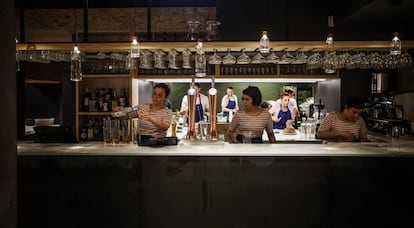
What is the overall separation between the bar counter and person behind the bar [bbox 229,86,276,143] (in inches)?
34.1

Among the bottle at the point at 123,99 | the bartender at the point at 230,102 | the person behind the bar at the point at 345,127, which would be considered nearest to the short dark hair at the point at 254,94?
the person behind the bar at the point at 345,127

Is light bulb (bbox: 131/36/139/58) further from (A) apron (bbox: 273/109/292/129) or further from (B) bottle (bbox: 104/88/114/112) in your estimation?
(A) apron (bbox: 273/109/292/129)

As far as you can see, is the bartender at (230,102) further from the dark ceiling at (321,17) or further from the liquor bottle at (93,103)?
the dark ceiling at (321,17)

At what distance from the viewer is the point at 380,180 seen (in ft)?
12.4

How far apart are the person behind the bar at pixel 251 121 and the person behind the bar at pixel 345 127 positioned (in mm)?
656

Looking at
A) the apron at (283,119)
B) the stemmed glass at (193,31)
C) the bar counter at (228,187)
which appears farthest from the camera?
the apron at (283,119)

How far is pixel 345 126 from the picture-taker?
16.2 ft

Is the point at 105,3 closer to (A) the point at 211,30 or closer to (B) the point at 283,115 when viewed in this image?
(B) the point at 283,115

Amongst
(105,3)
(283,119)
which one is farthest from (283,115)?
(105,3)

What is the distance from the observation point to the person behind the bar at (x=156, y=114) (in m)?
4.81

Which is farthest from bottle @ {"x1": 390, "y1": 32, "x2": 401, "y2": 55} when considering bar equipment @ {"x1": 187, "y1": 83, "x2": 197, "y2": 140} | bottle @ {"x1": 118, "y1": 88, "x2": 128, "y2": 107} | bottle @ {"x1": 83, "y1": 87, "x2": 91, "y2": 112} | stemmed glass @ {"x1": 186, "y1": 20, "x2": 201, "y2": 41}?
bottle @ {"x1": 83, "y1": 87, "x2": 91, "y2": 112}

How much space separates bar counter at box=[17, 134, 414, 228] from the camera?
12.4 ft

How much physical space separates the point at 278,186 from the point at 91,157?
165 centimetres

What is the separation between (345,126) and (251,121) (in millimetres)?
1097
